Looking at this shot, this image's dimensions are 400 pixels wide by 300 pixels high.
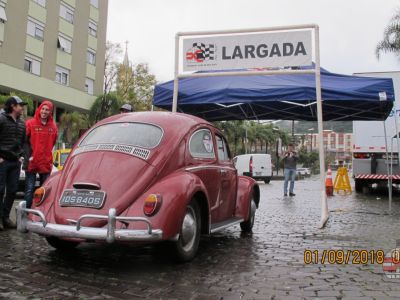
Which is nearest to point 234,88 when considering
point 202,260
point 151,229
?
point 202,260

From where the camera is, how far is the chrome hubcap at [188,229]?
16.2 ft

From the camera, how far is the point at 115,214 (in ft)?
14.0

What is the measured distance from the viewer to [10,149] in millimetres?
6641

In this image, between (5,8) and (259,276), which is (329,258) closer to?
(259,276)

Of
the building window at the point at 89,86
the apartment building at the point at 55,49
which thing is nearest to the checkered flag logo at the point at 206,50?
the apartment building at the point at 55,49

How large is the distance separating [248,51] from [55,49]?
90.4 feet

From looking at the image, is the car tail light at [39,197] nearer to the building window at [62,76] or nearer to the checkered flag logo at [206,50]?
the checkered flag logo at [206,50]

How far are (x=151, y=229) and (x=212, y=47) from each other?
17.2 feet

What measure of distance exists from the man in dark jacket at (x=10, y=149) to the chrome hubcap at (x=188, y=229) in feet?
10.3

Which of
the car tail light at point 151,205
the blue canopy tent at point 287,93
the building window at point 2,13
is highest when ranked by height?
the building window at point 2,13

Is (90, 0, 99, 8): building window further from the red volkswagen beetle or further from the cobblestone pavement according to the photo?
the red volkswagen beetle

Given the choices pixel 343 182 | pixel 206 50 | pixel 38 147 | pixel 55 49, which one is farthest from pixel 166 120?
pixel 55 49

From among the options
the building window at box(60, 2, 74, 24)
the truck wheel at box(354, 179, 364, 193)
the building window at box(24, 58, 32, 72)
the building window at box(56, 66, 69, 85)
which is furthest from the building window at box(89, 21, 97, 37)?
the truck wheel at box(354, 179, 364, 193)
